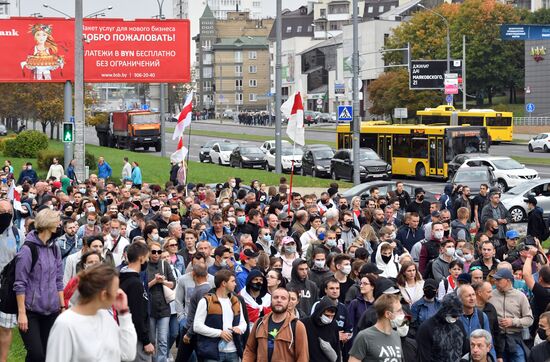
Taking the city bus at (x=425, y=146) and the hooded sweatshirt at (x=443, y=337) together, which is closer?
the hooded sweatshirt at (x=443, y=337)

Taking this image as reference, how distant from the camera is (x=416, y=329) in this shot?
1096 cm

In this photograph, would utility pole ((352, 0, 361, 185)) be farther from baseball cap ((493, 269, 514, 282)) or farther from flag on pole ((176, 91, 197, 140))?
baseball cap ((493, 269, 514, 282))

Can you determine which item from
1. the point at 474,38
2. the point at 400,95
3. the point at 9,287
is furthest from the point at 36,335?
the point at 474,38

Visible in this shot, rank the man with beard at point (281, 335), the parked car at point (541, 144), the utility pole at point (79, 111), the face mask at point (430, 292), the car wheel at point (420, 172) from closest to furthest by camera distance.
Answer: the man with beard at point (281, 335) < the face mask at point (430, 292) < the utility pole at point (79, 111) < the car wheel at point (420, 172) < the parked car at point (541, 144)

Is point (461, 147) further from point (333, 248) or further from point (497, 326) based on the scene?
point (497, 326)

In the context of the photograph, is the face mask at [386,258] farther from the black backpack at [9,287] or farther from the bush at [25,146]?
the bush at [25,146]

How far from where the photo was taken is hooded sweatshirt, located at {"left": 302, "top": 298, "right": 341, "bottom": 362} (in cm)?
976

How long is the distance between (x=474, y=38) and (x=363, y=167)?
2323 inches

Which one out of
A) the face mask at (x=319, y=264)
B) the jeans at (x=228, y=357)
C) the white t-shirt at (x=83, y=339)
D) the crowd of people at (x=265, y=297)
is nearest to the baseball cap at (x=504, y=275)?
the crowd of people at (x=265, y=297)

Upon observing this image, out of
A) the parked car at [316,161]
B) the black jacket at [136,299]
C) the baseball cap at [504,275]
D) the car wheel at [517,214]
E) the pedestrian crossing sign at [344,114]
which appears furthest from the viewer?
the parked car at [316,161]

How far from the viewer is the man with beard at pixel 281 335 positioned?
30.7ft

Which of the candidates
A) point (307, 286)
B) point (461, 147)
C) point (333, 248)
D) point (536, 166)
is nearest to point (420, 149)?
point (461, 147)

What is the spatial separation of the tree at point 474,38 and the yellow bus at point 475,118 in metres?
31.9

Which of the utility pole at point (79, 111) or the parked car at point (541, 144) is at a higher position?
the utility pole at point (79, 111)
